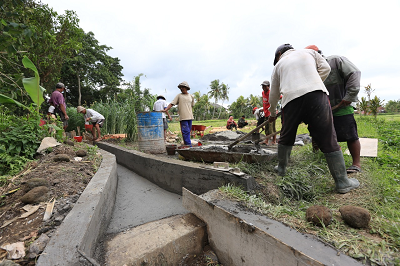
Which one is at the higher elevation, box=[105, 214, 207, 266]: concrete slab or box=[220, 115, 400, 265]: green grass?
box=[220, 115, 400, 265]: green grass

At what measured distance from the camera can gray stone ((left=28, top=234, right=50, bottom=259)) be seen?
3.55ft

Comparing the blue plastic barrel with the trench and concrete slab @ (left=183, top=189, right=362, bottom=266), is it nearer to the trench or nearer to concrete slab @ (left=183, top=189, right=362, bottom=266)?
the trench

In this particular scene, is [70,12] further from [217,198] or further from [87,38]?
[87,38]

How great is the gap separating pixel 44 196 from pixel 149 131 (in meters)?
2.98

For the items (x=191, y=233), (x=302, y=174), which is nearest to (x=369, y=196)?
(x=302, y=174)

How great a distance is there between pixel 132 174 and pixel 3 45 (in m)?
2.91

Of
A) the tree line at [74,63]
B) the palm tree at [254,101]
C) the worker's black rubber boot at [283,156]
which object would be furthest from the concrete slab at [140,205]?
the palm tree at [254,101]

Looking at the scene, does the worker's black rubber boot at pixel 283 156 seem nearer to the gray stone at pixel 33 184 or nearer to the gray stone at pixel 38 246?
the gray stone at pixel 38 246

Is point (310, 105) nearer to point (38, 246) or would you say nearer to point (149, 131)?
point (38, 246)

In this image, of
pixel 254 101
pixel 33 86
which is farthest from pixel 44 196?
pixel 254 101

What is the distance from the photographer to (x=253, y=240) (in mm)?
1312

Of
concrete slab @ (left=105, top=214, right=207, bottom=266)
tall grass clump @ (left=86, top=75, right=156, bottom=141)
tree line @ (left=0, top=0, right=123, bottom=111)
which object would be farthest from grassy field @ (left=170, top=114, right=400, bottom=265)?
tree line @ (left=0, top=0, right=123, bottom=111)

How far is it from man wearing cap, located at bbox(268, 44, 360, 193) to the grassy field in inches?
7.9

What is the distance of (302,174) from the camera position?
2.38m
